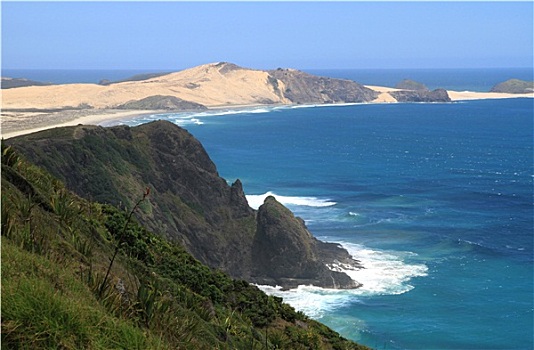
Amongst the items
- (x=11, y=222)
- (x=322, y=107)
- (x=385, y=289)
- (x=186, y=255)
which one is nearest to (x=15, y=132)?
(x=385, y=289)

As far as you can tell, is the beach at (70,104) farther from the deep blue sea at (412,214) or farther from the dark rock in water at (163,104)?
the deep blue sea at (412,214)

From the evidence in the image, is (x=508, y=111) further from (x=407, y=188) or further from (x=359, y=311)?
(x=359, y=311)

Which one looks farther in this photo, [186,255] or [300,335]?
[186,255]

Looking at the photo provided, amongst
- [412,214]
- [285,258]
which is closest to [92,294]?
[285,258]

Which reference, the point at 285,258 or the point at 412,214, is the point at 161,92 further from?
the point at 285,258

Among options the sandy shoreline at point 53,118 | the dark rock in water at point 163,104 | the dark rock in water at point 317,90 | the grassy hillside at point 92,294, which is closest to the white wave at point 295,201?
the grassy hillside at point 92,294

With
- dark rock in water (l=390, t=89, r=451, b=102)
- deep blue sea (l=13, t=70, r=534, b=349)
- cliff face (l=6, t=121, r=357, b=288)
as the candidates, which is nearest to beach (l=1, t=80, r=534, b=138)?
dark rock in water (l=390, t=89, r=451, b=102)
